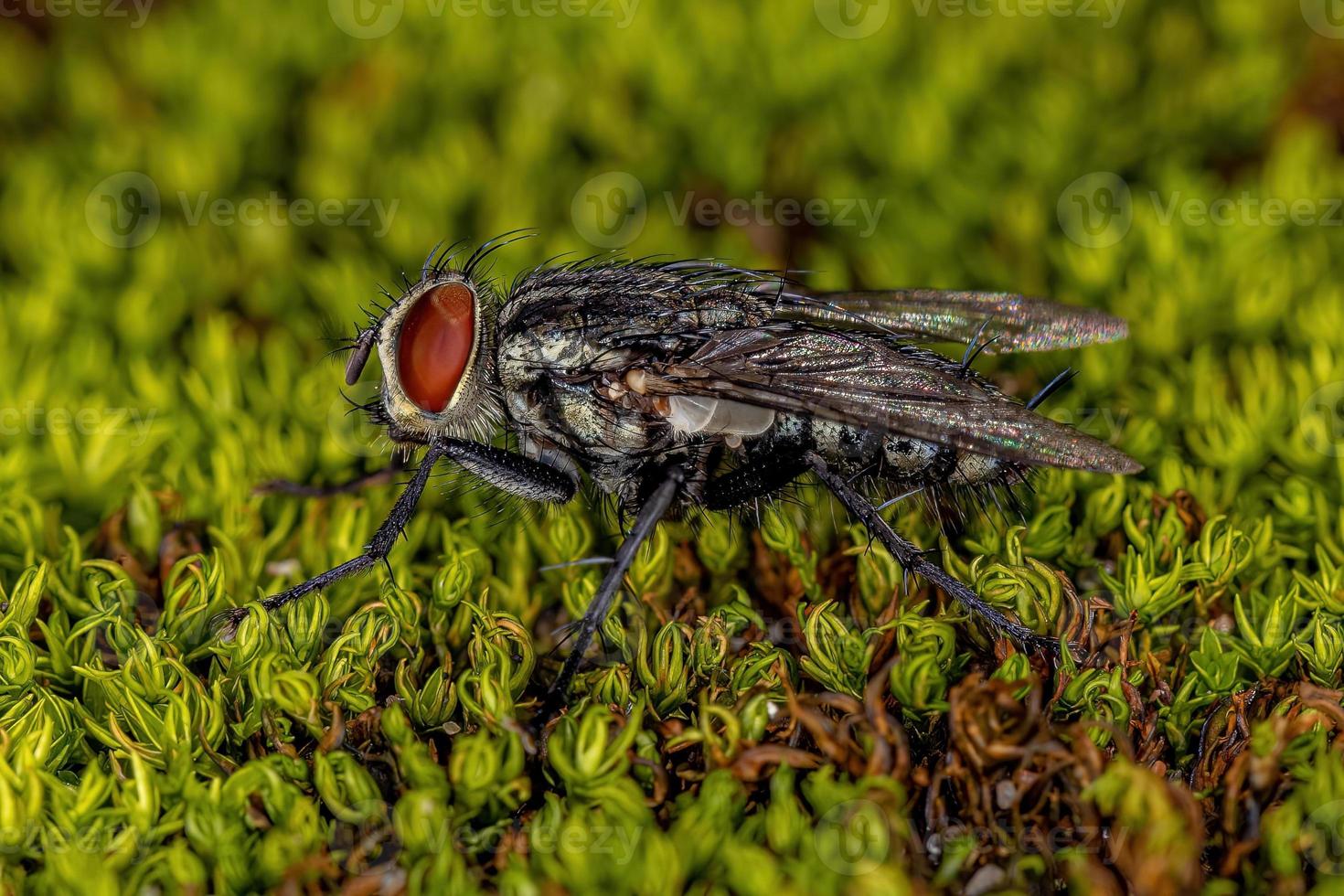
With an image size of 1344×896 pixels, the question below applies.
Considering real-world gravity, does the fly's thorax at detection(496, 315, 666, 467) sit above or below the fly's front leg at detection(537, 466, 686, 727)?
above

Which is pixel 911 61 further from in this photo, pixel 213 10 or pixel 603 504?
pixel 213 10

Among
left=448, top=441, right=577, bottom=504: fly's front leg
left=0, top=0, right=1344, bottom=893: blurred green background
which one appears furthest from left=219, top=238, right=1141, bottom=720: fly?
left=0, top=0, right=1344, bottom=893: blurred green background

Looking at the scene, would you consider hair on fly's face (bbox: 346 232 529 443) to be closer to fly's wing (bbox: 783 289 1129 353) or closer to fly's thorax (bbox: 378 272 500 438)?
fly's thorax (bbox: 378 272 500 438)

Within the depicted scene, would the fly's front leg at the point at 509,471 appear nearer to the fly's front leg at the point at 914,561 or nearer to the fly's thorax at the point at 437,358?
the fly's thorax at the point at 437,358

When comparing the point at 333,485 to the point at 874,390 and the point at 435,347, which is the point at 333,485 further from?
the point at 874,390

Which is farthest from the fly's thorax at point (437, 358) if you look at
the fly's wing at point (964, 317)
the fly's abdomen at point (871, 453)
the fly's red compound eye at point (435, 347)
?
the fly's wing at point (964, 317)

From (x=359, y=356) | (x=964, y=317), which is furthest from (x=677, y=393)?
(x=964, y=317)

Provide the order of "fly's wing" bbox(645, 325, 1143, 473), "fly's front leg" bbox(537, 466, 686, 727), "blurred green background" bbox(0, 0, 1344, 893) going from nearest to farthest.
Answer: "blurred green background" bbox(0, 0, 1344, 893) → "fly's front leg" bbox(537, 466, 686, 727) → "fly's wing" bbox(645, 325, 1143, 473)

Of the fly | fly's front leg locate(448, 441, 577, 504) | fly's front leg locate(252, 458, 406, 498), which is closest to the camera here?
the fly
